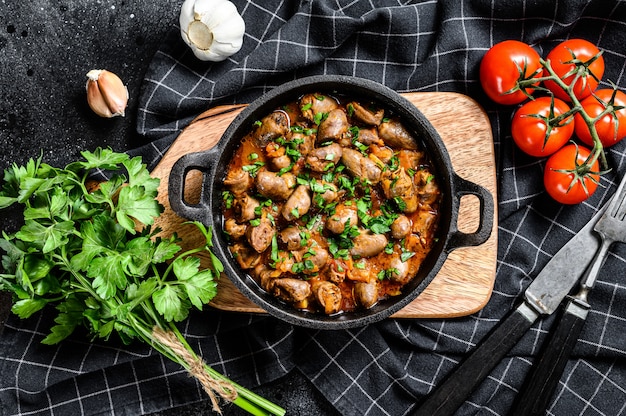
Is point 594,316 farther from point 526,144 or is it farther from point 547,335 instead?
point 526,144

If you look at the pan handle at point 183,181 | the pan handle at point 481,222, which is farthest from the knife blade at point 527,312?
the pan handle at point 183,181

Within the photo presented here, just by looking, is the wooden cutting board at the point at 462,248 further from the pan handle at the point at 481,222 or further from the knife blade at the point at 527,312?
the pan handle at the point at 481,222

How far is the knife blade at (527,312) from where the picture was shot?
3707 mm

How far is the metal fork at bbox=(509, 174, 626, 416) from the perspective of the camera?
3.67m

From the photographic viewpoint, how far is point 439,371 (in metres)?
3.83

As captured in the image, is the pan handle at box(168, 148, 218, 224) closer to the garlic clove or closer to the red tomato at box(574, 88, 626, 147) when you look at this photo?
the garlic clove

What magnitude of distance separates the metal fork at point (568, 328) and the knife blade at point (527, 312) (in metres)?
0.05

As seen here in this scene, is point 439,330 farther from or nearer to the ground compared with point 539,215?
nearer to the ground

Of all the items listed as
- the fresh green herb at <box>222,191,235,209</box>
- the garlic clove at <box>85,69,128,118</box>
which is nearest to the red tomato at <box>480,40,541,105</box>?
the fresh green herb at <box>222,191,235,209</box>

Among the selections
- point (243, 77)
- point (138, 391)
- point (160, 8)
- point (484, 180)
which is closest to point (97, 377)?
point (138, 391)

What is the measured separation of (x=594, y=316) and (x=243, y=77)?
2317mm

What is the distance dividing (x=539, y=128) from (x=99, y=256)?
2231 millimetres

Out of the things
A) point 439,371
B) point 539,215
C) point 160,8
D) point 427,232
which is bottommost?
point 439,371

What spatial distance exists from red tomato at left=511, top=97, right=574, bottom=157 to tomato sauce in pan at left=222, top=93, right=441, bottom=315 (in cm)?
57
